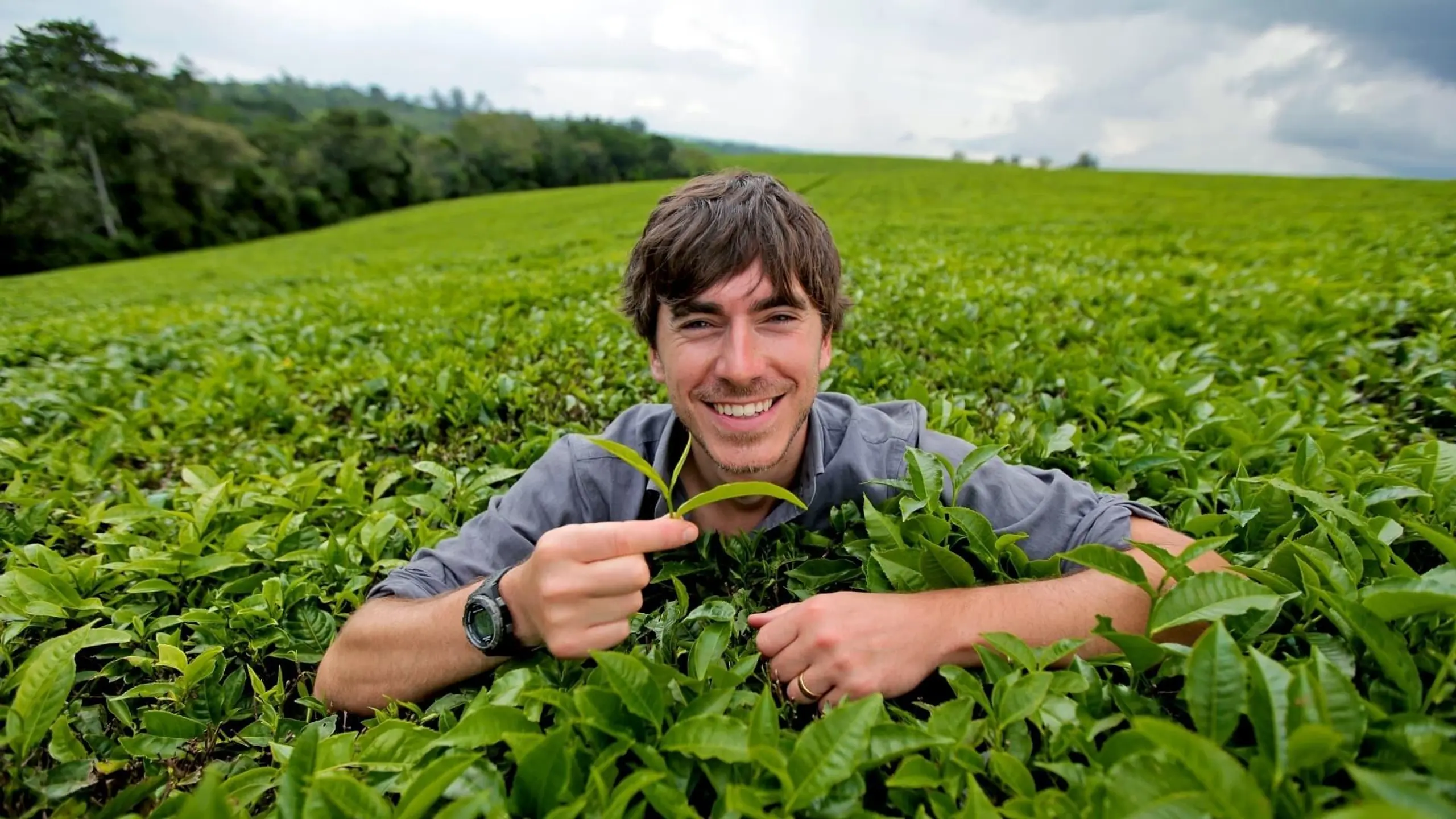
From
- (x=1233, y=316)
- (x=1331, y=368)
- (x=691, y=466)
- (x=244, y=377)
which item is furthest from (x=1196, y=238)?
(x=244, y=377)

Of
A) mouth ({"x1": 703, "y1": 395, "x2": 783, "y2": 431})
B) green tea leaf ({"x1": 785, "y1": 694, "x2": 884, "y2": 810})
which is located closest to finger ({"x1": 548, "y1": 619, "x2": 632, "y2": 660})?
green tea leaf ({"x1": 785, "y1": 694, "x2": 884, "y2": 810})

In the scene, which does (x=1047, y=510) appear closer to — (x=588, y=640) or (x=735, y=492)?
(x=735, y=492)

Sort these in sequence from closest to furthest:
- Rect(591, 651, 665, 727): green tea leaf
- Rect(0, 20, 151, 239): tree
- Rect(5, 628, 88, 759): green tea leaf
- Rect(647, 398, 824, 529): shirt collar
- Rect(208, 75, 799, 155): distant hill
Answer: Rect(591, 651, 665, 727): green tea leaf, Rect(5, 628, 88, 759): green tea leaf, Rect(647, 398, 824, 529): shirt collar, Rect(0, 20, 151, 239): tree, Rect(208, 75, 799, 155): distant hill

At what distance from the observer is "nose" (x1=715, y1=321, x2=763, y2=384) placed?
203 cm

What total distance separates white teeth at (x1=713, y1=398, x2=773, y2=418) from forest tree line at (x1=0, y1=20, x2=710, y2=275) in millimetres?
10871

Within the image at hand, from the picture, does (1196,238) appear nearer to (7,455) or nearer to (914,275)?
(914,275)

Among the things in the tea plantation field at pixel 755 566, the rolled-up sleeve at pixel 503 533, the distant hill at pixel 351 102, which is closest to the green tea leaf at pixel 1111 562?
the tea plantation field at pixel 755 566

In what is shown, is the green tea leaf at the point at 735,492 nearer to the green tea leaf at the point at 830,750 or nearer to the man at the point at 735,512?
the man at the point at 735,512

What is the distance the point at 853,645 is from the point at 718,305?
3.58 ft

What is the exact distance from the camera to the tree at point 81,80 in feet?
38.1

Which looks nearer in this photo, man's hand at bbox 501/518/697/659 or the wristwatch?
man's hand at bbox 501/518/697/659

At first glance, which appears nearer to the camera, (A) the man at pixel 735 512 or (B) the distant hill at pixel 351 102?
(A) the man at pixel 735 512

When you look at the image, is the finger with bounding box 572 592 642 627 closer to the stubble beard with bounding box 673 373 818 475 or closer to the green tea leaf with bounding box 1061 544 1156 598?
the stubble beard with bounding box 673 373 818 475

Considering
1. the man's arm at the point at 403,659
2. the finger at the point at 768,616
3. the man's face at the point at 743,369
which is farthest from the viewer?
the man's face at the point at 743,369
